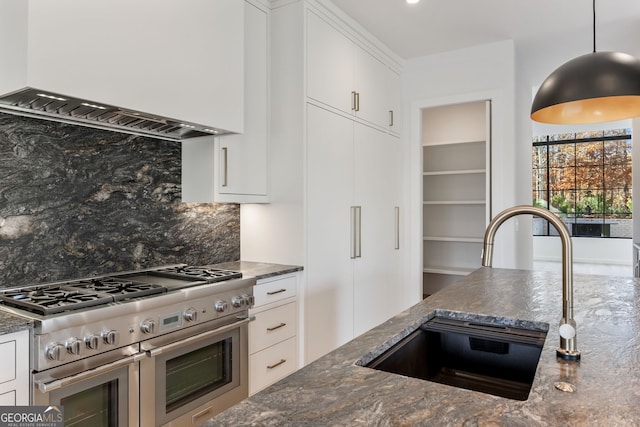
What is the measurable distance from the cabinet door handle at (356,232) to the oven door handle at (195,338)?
1.20 meters

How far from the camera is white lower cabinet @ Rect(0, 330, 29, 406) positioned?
53.7 inches

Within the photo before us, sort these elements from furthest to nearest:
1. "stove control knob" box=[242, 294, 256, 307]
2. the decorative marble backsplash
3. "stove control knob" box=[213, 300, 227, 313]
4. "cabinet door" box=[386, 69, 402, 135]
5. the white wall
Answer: "cabinet door" box=[386, 69, 402, 135]
the white wall
"stove control knob" box=[242, 294, 256, 307]
"stove control knob" box=[213, 300, 227, 313]
the decorative marble backsplash

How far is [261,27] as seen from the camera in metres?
2.79

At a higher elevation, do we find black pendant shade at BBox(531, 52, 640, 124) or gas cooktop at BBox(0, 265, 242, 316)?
black pendant shade at BBox(531, 52, 640, 124)

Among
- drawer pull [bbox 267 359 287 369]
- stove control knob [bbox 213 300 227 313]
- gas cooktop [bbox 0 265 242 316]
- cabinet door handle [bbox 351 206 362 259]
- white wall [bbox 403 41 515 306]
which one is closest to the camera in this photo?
gas cooktop [bbox 0 265 242 316]

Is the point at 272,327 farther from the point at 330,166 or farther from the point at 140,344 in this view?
the point at 330,166

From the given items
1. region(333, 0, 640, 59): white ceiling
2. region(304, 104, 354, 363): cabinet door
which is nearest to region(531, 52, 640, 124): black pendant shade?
region(304, 104, 354, 363): cabinet door

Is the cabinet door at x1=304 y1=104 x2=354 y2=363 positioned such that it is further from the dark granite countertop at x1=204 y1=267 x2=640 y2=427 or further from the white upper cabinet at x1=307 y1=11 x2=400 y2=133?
the dark granite countertop at x1=204 y1=267 x2=640 y2=427

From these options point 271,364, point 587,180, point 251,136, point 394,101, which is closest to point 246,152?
point 251,136

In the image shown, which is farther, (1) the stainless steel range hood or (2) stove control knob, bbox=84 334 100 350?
(1) the stainless steel range hood

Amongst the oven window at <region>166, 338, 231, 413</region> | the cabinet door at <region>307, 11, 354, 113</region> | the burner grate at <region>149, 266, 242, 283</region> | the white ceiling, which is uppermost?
the white ceiling

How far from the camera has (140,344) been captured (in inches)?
69.2

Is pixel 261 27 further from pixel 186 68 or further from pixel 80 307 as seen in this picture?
pixel 80 307

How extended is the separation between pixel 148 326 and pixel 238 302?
1.74 ft
